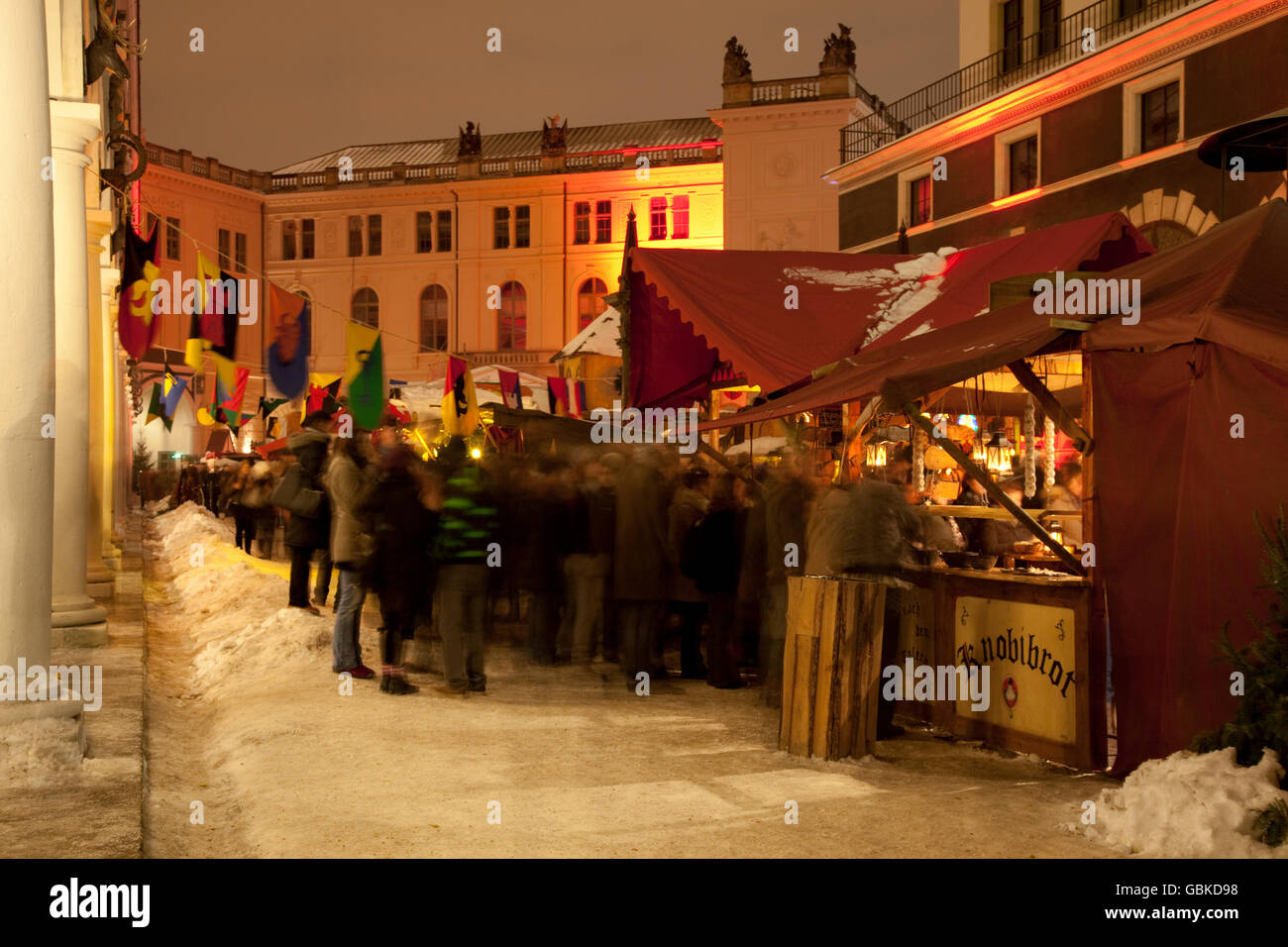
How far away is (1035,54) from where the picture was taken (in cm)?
2731

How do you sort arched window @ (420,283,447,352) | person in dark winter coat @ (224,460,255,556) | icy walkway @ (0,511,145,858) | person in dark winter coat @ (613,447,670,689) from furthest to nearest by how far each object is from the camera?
arched window @ (420,283,447,352)
person in dark winter coat @ (224,460,255,556)
person in dark winter coat @ (613,447,670,689)
icy walkway @ (0,511,145,858)

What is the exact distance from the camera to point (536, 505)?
1108 centimetres

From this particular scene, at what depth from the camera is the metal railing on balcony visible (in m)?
23.2

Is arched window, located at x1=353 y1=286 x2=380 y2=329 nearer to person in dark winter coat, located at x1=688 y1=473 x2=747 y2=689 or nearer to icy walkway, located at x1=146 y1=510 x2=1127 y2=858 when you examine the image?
icy walkway, located at x1=146 y1=510 x2=1127 y2=858

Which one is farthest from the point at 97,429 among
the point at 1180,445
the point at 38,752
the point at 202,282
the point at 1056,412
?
the point at 1180,445

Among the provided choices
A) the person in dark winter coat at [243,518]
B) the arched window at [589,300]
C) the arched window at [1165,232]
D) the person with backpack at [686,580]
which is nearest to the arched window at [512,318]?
the arched window at [589,300]

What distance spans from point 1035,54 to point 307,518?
2127cm

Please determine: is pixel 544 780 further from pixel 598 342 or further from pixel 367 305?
pixel 367 305

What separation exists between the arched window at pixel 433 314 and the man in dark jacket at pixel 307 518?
45371 mm

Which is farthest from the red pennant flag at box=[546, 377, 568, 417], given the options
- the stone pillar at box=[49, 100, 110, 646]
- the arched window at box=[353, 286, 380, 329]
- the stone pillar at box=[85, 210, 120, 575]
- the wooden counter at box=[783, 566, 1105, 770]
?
the arched window at box=[353, 286, 380, 329]

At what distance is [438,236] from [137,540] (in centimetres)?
3473

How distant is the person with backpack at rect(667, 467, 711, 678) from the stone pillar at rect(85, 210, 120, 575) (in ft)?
22.5

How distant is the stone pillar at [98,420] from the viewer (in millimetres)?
13938
